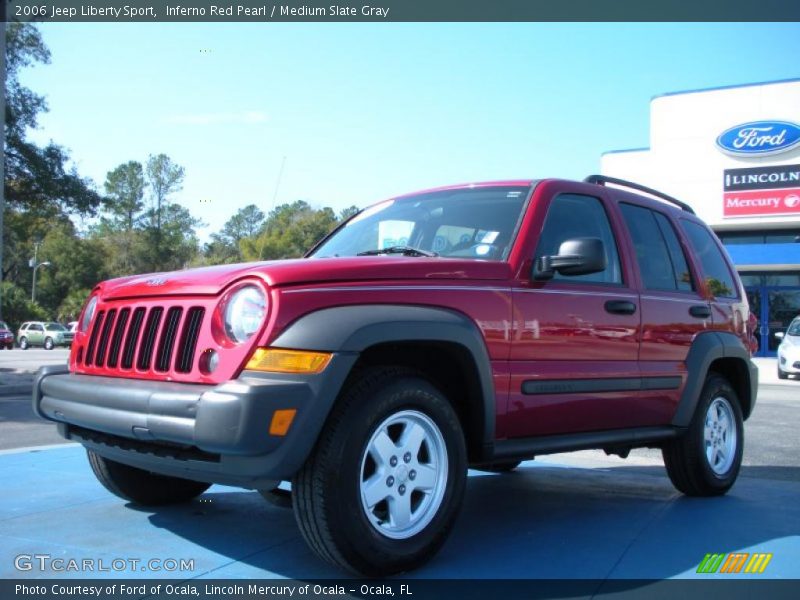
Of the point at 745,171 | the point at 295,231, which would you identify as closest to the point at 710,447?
the point at 745,171

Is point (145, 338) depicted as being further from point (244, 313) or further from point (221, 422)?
A: point (221, 422)

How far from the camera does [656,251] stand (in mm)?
5109

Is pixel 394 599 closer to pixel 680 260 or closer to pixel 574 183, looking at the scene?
pixel 574 183

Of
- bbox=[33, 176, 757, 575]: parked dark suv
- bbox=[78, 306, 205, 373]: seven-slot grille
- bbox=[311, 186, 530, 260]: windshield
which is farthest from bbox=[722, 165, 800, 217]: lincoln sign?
bbox=[78, 306, 205, 373]: seven-slot grille

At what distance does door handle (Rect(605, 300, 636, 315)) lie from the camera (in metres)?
4.35

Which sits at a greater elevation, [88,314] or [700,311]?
[88,314]

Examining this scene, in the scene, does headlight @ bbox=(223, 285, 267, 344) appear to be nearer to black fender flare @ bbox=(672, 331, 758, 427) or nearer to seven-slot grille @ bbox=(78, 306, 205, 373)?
seven-slot grille @ bbox=(78, 306, 205, 373)

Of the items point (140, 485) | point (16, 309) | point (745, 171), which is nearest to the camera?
point (140, 485)

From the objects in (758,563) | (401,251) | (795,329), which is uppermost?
(401,251)

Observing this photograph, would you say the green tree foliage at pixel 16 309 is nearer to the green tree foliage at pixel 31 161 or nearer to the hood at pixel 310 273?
the green tree foliage at pixel 31 161

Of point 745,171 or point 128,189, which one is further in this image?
point 128,189

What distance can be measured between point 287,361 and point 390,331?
46cm

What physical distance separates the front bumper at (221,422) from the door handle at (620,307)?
1867mm

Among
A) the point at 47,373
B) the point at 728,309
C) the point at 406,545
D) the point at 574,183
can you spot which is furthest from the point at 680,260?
the point at 47,373
